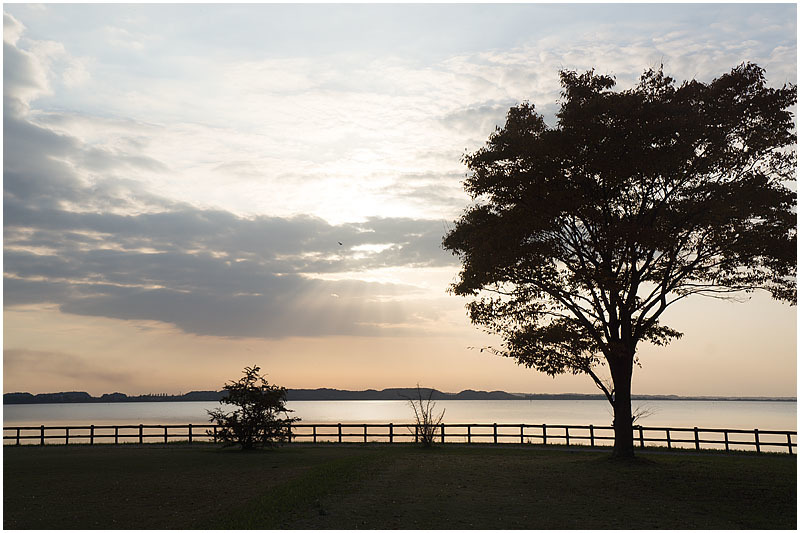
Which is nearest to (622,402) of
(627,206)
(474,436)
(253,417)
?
(627,206)

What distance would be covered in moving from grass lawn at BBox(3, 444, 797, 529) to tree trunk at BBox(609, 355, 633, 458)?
101cm

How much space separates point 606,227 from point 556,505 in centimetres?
1087

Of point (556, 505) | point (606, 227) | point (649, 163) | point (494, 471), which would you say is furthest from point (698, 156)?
point (556, 505)

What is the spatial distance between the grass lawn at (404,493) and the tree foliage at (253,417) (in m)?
5.04

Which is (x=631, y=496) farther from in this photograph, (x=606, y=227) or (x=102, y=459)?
(x=102, y=459)

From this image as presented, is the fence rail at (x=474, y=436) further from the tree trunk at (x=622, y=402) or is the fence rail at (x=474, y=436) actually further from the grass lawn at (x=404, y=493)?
the grass lawn at (x=404, y=493)

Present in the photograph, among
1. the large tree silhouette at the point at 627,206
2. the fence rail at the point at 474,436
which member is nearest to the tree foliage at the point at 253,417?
the fence rail at the point at 474,436

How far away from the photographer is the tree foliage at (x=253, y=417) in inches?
1225

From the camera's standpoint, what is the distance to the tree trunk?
916 inches

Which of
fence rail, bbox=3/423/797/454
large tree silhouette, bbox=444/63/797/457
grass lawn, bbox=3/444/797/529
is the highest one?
large tree silhouette, bbox=444/63/797/457

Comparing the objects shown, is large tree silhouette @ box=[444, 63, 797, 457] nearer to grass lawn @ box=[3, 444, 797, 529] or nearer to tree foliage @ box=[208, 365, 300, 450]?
grass lawn @ box=[3, 444, 797, 529]

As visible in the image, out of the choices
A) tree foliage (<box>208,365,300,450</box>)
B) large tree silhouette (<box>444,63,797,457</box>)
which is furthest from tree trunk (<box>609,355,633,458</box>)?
tree foliage (<box>208,365,300,450</box>)

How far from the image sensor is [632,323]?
2400cm

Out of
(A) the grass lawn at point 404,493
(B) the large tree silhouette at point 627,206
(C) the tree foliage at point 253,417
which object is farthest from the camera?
(C) the tree foliage at point 253,417
